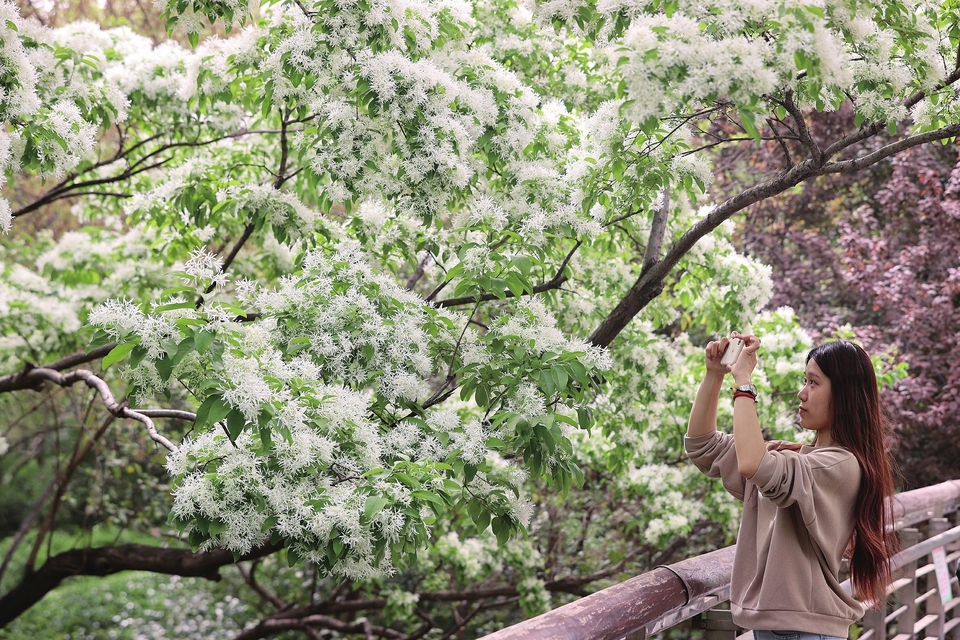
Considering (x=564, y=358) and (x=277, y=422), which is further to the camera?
(x=564, y=358)

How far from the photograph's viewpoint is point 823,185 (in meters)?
6.99

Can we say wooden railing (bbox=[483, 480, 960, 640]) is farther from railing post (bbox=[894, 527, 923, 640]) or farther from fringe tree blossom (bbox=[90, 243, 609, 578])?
fringe tree blossom (bbox=[90, 243, 609, 578])

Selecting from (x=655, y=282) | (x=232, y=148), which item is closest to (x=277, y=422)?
(x=655, y=282)

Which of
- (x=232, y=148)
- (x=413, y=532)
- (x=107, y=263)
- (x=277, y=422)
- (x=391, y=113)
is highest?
(x=232, y=148)

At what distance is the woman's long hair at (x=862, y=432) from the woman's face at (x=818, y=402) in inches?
0.4

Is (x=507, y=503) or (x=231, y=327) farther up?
(x=231, y=327)

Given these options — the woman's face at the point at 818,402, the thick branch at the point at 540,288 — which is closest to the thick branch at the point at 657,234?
the thick branch at the point at 540,288

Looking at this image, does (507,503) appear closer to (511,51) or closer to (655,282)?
(655,282)

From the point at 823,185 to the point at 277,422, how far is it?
6.16 meters

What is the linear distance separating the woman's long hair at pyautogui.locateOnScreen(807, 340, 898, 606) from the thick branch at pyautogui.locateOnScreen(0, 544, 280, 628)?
3573mm

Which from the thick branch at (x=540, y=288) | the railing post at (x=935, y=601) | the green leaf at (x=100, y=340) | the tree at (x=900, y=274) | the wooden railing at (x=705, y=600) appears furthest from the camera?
the tree at (x=900, y=274)

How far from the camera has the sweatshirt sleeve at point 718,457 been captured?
194cm

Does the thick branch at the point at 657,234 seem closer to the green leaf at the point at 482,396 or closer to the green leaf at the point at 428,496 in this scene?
the green leaf at the point at 482,396

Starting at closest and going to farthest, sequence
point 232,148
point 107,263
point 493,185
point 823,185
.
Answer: point 493,185, point 232,148, point 107,263, point 823,185
